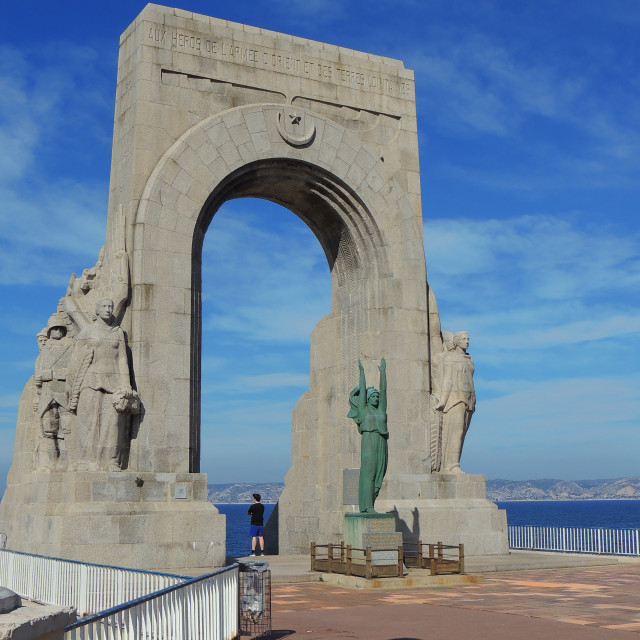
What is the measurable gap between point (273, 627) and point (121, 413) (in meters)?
6.89

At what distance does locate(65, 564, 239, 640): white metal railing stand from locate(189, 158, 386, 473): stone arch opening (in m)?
8.65

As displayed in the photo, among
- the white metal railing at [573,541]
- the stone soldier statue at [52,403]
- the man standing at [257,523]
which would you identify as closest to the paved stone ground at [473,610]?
the stone soldier statue at [52,403]

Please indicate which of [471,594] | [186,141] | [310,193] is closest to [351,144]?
[310,193]

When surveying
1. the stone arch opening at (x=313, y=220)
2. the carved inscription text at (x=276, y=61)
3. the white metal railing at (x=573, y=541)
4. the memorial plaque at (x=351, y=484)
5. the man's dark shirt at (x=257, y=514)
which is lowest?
the white metal railing at (x=573, y=541)

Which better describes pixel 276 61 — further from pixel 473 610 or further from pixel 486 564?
pixel 473 610

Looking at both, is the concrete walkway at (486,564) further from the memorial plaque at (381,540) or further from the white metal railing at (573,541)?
the white metal railing at (573,541)

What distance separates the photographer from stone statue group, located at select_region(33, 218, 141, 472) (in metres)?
15.9

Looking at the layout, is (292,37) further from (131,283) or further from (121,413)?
(121,413)

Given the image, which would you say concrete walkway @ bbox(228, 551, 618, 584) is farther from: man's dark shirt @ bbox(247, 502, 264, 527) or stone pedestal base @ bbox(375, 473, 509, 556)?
man's dark shirt @ bbox(247, 502, 264, 527)

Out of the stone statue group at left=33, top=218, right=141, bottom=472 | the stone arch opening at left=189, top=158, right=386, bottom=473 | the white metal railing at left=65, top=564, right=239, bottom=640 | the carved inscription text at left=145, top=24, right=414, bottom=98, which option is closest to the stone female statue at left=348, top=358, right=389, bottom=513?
the stone arch opening at left=189, top=158, right=386, bottom=473

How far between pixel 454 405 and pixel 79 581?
36.4ft

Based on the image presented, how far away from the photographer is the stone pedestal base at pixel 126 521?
15.0m

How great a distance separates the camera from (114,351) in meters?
16.2

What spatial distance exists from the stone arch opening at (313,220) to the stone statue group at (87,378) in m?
1.68
